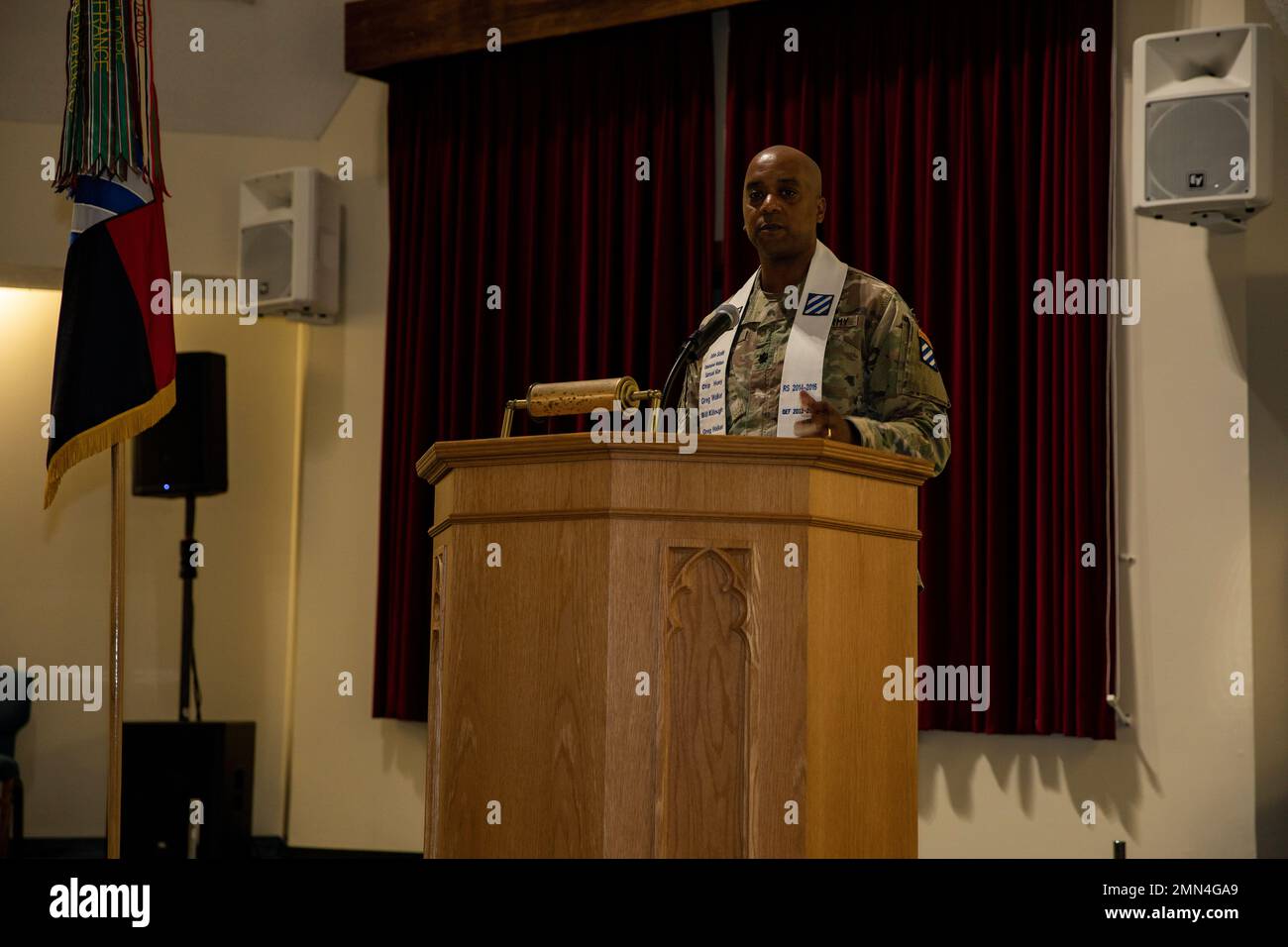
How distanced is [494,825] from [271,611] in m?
4.30

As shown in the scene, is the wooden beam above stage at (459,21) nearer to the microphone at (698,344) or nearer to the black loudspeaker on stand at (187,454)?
the black loudspeaker on stand at (187,454)

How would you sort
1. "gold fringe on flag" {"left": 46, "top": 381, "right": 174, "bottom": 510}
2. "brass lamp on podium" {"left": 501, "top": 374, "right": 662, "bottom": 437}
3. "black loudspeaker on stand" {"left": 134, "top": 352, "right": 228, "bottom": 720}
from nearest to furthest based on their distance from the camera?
"brass lamp on podium" {"left": 501, "top": 374, "right": 662, "bottom": 437} < "gold fringe on flag" {"left": 46, "top": 381, "right": 174, "bottom": 510} < "black loudspeaker on stand" {"left": 134, "top": 352, "right": 228, "bottom": 720}

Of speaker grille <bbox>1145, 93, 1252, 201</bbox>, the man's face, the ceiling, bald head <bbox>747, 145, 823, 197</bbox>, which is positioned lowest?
the man's face

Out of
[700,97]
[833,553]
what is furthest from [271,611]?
[833,553]

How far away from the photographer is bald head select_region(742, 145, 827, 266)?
2.96 m

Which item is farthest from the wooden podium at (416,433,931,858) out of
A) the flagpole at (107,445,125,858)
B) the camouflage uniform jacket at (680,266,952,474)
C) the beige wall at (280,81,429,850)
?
the beige wall at (280,81,429,850)

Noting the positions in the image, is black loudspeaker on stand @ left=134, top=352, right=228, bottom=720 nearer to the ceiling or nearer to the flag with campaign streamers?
the ceiling

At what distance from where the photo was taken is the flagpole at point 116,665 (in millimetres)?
3213

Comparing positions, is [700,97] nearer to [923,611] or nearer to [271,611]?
[923,611]

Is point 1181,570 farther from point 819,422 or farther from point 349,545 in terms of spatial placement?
point 349,545

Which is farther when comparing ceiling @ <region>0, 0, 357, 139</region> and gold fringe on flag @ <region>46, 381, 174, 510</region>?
ceiling @ <region>0, 0, 357, 139</region>

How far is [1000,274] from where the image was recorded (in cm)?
469

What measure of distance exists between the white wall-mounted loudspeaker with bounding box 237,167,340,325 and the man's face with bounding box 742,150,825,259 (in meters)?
3.24
